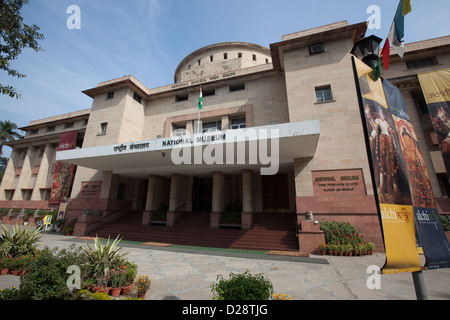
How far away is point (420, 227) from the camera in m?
3.23

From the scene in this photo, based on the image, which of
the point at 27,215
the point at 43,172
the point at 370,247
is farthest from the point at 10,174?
the point at 370,247

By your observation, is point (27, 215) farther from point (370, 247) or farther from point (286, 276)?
point (370, 247)

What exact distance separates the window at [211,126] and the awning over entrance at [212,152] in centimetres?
419

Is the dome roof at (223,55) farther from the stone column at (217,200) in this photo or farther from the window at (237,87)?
the stone column at (217,200)

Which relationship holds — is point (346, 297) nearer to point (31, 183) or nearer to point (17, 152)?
point (31, 183)

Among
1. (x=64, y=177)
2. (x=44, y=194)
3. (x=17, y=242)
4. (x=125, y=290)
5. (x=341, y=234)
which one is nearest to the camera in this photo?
(x=125, y=290)

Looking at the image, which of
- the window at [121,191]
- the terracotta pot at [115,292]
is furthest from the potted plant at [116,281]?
the window at [121,191]

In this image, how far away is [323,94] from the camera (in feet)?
44.3

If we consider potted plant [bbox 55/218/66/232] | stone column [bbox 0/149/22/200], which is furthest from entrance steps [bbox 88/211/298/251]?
stone column [bbox 0/149/22/200]

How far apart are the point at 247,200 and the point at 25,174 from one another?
103 ft

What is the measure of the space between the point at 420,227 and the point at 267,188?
1268cm

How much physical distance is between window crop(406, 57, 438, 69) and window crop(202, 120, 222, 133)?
15.4m

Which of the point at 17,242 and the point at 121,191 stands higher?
the point at 121,191

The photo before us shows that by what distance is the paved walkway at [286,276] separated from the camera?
4.64 m
